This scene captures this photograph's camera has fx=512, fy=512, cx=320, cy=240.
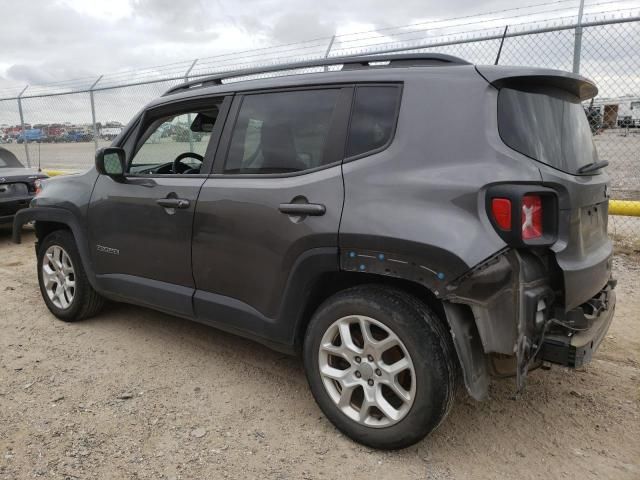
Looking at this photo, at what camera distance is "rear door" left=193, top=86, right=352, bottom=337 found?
263cm

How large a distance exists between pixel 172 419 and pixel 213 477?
1.93 feet

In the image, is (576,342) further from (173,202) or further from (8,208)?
(8,208)

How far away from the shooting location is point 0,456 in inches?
101

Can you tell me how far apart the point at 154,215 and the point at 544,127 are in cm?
239

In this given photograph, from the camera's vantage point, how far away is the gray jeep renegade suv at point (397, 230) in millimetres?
2189

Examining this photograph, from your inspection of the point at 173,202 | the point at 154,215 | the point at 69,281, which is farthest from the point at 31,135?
the point at 173,202

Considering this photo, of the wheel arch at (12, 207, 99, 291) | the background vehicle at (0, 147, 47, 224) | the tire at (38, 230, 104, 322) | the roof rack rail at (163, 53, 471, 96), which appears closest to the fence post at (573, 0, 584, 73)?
the roof rack rail at (163, 53, 471, 96)

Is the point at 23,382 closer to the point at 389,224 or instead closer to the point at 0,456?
the point at 0,456

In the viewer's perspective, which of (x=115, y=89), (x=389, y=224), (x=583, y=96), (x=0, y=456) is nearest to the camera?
(x=389, y=224)

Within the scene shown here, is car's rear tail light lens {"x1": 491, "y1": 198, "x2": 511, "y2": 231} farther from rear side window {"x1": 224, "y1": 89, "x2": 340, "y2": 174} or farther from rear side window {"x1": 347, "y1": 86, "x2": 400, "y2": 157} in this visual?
rear side window {"x1": 224, "y1": 89, "x2": 340, "y2": 174}

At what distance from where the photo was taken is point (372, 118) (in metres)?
2.57

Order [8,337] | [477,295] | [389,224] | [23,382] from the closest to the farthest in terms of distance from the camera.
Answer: [477,295]
[389,224]
[23,382]
[8,337]

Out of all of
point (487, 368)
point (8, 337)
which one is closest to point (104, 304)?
point (8, 337)

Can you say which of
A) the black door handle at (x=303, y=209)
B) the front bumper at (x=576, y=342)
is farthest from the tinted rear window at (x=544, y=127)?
the black door handle at (x=303, y=209)
